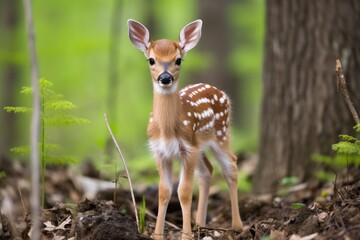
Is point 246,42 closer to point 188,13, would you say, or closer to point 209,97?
point 188,13

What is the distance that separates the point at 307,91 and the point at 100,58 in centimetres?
1518

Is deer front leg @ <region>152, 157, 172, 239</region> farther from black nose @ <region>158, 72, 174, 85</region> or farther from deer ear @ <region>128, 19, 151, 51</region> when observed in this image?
deer ear @ <region>128, 19, 151, 51</region>

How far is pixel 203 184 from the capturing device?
5492 millimetres

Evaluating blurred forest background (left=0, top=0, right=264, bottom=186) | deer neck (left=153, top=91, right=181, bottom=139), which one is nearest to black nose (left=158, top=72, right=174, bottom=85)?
deer neck (left=153, top=91, right=181, bottom=139)

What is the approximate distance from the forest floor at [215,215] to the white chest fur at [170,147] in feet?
1.82

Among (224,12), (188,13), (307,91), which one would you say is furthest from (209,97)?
(188,13)

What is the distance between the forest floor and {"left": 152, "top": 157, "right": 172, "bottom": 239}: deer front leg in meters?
0.11

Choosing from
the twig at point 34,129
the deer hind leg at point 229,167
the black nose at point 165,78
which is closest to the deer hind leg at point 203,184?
the deer hind leg at point 229,167

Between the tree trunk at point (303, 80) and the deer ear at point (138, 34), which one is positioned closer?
the deer ear at point (138, 34)

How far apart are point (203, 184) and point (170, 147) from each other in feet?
2.76

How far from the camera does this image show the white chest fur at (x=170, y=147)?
15.7ft

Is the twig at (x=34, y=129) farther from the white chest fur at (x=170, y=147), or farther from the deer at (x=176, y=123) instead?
the white chest fur at (x=170, y=147)

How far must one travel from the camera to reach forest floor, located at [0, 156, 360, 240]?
3.94 metres

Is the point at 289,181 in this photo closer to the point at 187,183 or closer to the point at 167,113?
the point at 187,183
